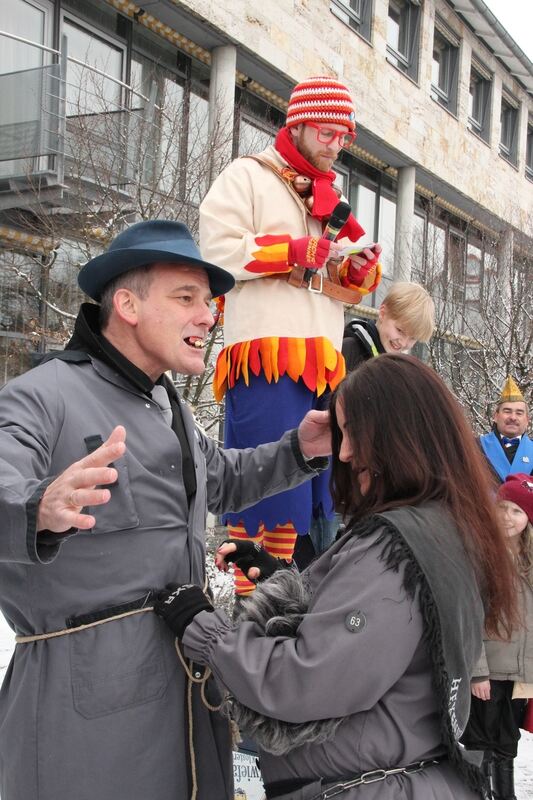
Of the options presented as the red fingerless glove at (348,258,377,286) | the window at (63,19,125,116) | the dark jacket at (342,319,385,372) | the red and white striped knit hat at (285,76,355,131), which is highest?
the window at (63,19,125,116)

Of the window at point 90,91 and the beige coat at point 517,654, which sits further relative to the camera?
the window at point 90,91

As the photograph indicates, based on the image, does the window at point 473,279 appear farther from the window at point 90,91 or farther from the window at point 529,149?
the window at point 529,149

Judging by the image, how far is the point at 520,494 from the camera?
3.51 m

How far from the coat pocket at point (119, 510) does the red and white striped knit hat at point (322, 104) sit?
1799 millimetres

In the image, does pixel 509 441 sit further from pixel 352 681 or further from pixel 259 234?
pixel 352 681

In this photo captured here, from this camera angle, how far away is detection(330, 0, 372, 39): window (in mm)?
14430

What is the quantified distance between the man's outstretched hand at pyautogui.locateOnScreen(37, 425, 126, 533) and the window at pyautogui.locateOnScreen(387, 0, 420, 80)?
16.6 m

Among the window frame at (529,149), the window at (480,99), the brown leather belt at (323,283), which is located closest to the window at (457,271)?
the window at (480,99)

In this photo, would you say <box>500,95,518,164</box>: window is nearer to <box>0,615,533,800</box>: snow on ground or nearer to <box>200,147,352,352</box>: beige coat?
<box>0,615,533,800</box>: snow on ground

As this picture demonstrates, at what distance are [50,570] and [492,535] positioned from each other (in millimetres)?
935

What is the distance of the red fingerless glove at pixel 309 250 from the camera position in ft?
9.29

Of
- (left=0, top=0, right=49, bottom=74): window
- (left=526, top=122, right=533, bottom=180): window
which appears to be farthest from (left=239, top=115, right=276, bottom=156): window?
(left=526, top=122, right=533, bottom=180): window

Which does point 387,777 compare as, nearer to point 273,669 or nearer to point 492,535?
point 273,669


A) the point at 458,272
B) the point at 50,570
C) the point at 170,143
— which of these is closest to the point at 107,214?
the point at 170,143
